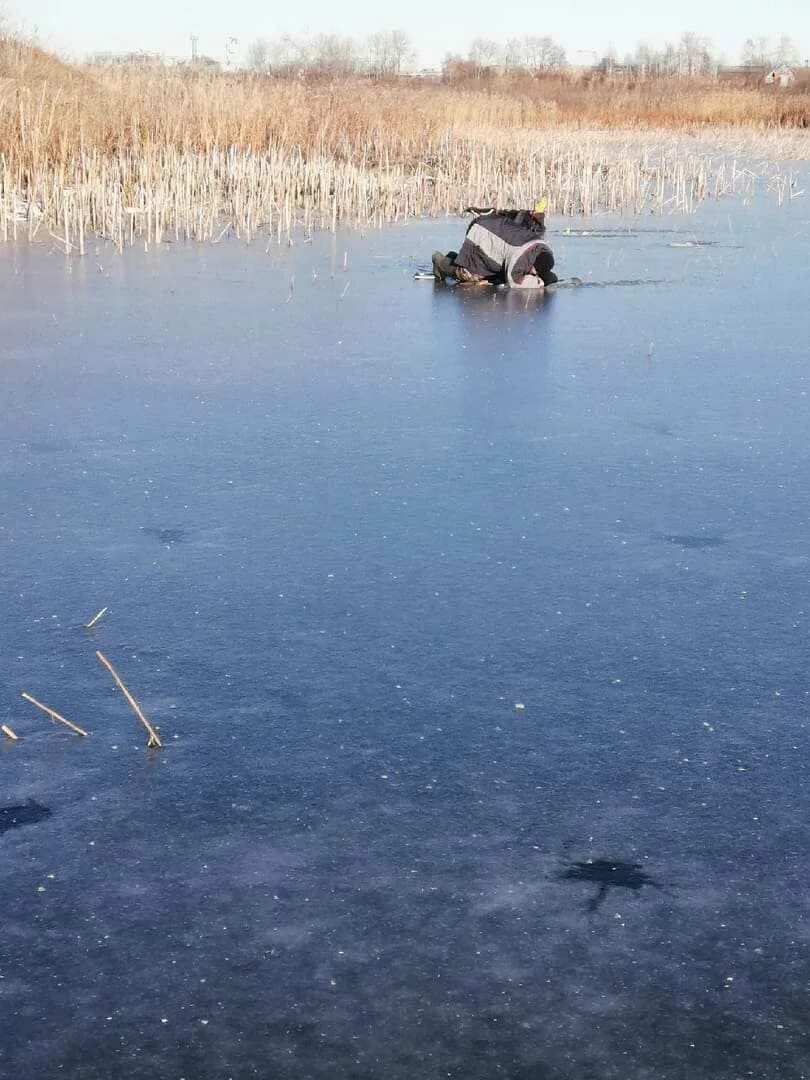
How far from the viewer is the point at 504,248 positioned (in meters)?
11.1

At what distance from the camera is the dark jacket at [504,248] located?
1078cm

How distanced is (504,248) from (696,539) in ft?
21.4

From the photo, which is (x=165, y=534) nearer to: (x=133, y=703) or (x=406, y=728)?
(x=133, y=703)

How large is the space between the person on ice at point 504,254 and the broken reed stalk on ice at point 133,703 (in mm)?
7575

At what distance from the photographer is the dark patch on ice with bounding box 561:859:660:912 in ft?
9.20

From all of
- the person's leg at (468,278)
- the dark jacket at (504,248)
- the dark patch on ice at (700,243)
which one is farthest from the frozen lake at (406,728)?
the dark patch on ice at (700,243)

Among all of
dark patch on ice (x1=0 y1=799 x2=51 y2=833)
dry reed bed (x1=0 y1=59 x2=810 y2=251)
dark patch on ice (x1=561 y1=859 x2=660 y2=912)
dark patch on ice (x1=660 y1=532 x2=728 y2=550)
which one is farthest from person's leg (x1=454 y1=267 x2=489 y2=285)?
dark patch on ice (x1=561 y1=859 x2=660 y2=912)

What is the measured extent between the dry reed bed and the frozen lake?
7336 mm

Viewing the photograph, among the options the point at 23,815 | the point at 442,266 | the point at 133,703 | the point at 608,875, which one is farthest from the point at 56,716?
the point at 442,266

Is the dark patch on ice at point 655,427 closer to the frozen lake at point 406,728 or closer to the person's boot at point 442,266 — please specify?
the frozen lake at point 406,728

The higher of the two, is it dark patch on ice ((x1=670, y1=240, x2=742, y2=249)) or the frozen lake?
dark patch on ice ((x1=670, y1=240, x2=742, y2=249))

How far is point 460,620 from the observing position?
4.19 metres

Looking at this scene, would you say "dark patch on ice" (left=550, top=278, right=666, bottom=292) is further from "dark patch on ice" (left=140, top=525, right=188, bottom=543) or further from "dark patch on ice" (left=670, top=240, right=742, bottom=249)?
"dark patch on ice" (left=140, top=525, right=188, bottom=543)

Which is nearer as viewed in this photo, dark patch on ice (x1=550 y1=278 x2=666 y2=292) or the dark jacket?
the dark jacket
